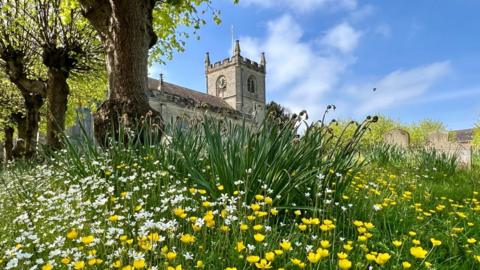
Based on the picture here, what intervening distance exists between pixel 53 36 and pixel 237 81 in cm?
5125

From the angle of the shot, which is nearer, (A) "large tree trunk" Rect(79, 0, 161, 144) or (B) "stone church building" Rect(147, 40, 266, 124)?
(A) "large tree trunk" Rect(79, 0, 161, 144)

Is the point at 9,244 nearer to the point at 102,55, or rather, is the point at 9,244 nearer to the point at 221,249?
the point at 221,249

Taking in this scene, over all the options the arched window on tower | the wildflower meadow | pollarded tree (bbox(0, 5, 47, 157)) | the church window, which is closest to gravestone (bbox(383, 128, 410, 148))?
the wildflower meadow

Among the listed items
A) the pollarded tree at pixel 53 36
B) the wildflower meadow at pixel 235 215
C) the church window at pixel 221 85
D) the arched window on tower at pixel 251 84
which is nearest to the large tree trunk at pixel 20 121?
the pollarded tree at pixel 53 36

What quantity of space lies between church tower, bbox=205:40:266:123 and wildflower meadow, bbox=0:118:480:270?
56971 mm

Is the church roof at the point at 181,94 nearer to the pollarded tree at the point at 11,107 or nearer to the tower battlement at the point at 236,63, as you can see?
the tower battlement at the point at 236,63

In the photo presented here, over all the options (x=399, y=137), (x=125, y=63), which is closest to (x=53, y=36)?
(x=125, y=63)

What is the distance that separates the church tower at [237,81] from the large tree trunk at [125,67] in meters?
54.2

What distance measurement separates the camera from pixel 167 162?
390 centimetres

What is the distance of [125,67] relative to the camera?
6195mm

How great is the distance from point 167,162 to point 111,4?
3.93m

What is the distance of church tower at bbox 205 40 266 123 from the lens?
62656mm

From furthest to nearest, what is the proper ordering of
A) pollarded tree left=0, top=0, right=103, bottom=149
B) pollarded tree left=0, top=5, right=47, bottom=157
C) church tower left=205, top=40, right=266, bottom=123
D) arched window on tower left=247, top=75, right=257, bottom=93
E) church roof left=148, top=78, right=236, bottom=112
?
arched window on tower left=247, top=75, right=257, bottom=93
church tower left=205, top=40, right=266, bottom=123
church roof left=148, top=78, right=236, bottom=112
pollarded tree left=0, top=5, right=47, bottom=157
pollarded tree left=0, top=0, right=103, bottom=149

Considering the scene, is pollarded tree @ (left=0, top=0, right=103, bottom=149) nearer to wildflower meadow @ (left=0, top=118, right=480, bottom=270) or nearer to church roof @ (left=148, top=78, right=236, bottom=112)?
wildflower meadow @ (left=0, top=118, right=480, bottom=270)
